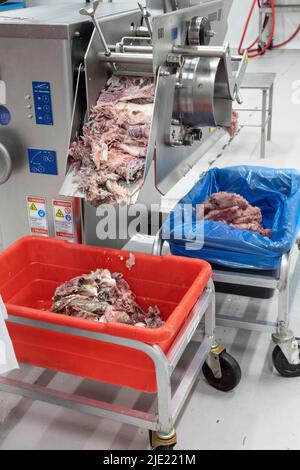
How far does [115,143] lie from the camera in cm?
180

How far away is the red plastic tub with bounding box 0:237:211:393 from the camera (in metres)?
1.50

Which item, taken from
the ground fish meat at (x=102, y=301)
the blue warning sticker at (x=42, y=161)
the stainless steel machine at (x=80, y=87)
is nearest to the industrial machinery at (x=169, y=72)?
the stainless steel machine at (x=80, y=87)

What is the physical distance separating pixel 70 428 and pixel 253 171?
127 centimetres

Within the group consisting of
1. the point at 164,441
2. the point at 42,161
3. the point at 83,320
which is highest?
the point at 42,161

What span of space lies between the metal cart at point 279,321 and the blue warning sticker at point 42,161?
46 centimetres

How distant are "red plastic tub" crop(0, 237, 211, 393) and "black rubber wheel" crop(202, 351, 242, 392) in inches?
9.7

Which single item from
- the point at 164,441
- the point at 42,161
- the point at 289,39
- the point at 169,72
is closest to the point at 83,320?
the point at 164,441

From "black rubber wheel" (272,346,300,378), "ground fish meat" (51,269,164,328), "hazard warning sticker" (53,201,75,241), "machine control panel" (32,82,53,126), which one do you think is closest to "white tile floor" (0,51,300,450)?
"black rubber wheel" (272,346,300,378)

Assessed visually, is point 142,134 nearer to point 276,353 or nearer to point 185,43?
point 185,43

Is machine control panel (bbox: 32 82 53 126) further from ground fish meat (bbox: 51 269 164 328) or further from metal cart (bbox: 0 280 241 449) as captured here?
metal cart (bbox: 0 280 241 449)

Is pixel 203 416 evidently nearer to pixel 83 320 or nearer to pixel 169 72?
pixel 83 320

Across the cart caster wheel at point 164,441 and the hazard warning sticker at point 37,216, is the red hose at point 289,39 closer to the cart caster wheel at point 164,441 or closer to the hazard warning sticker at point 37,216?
the hazard warning sticker at point 37,216

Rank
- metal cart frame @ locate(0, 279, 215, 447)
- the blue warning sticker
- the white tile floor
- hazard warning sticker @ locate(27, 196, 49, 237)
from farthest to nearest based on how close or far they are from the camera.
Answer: hazard warning sticker @ locate(27, 196, 49, 237), the blue warning sticker, the white tile floor, metal cart frame @ locate(0, 279, 215, 447)

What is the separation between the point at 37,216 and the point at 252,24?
262 inches
